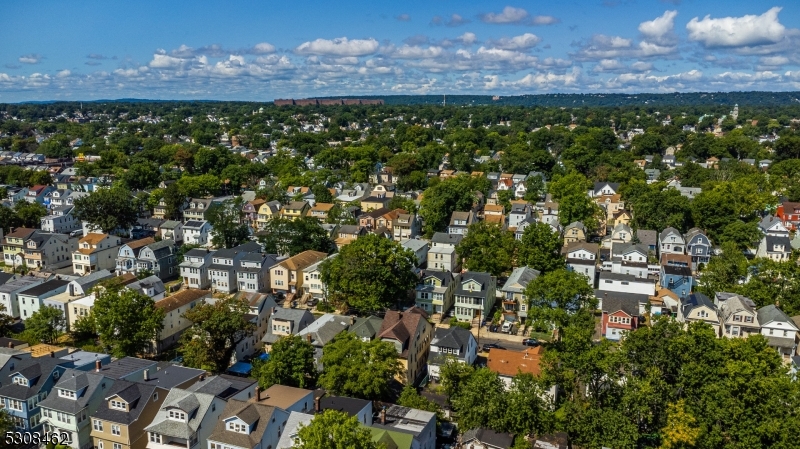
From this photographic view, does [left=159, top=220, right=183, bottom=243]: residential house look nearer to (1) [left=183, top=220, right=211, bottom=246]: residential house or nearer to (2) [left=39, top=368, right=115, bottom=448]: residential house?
(1) [left=183, top=220, right=211, bottom=246]: residential house

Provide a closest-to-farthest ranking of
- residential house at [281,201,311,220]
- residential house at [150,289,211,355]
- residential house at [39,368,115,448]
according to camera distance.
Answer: residential house at [39,368,115,448], residential house at [150,289,211,355], residential house at [281,201,311,220]

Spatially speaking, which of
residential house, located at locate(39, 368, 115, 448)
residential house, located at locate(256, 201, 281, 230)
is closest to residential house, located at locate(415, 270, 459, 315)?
residential house, located at locate(39, 368, 115, 448)

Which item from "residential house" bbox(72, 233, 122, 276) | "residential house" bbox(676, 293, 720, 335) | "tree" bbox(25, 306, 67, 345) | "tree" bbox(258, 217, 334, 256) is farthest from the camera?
"residential house" bbox(72, 233, 122, 276)

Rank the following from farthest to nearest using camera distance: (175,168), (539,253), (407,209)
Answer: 1. (175,168)
2. (407,209)
3. (539,253)

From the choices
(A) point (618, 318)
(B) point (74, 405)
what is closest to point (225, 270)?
(B) point (74, 405)

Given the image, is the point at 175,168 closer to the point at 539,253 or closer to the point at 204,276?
the point at 204,276

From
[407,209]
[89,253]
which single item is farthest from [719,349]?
[89,253]
